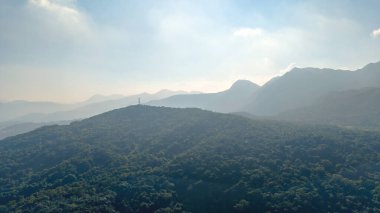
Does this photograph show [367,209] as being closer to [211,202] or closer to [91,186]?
[211,202]

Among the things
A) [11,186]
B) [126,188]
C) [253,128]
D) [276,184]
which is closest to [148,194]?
[126,188]

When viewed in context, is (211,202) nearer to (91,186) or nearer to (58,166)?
(91,186)

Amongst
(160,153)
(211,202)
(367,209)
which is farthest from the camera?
(160,153)

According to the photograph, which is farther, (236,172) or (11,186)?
(11,186)

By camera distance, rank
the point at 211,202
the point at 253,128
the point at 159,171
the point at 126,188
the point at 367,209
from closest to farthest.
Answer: the point at 367,209, the point at 211,202, the point at 126,188, the point at 159,171, the point at 253,128

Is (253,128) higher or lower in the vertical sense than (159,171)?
higher

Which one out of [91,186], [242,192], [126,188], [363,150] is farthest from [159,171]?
[363,150]
